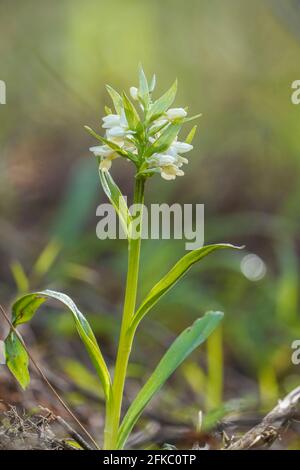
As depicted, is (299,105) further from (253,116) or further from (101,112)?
(101,112)

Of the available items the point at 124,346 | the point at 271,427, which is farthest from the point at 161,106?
the point at 271,427

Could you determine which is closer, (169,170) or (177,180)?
(169,170)

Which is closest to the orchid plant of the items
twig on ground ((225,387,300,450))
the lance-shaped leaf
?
the lance-shaped leaf

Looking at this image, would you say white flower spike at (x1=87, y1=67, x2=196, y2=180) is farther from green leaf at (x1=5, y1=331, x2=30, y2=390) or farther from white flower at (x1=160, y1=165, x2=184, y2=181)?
green leaf at (x1=5, y1=331, x2=30, y2=390)

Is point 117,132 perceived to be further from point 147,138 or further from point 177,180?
point 177,180

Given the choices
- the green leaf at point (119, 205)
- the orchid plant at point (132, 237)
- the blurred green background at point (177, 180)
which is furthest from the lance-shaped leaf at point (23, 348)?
the blurred green background at point (177, 180)
